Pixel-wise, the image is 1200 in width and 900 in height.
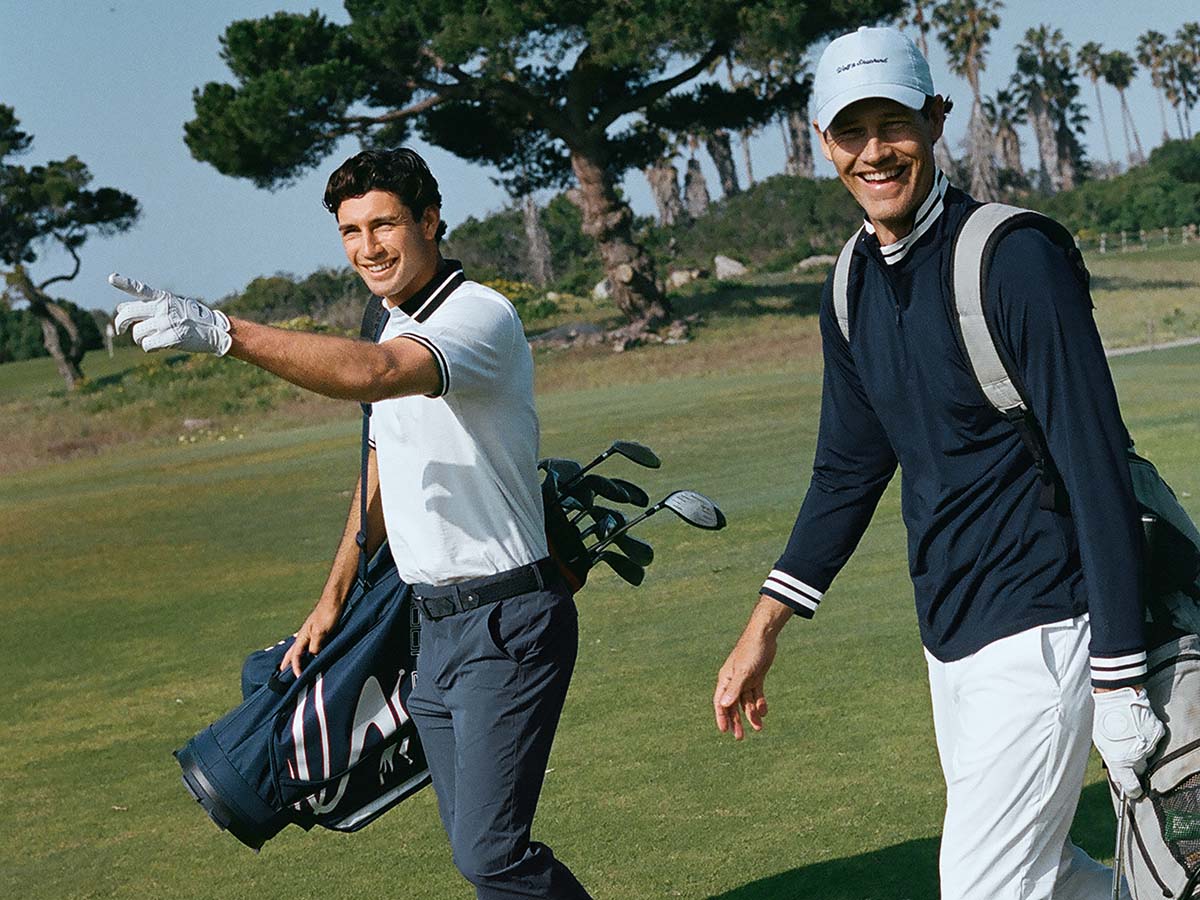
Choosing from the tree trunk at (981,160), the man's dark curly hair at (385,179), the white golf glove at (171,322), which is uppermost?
the man's dark curly hair at (385,179)

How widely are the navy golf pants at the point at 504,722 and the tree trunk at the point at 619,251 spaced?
3951cm

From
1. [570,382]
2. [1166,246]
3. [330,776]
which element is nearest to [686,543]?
[330,776]

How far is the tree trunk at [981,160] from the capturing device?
245 feet

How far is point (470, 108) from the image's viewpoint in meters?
45.0

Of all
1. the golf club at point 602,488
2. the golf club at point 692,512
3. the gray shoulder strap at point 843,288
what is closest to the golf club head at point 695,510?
the golf club at point 692,512

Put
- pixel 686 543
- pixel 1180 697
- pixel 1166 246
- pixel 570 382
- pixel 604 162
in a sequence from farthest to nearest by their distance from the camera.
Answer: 1. pixel 1166 246
2. pixel 604 162
3. pixel 570 382
4. pixel 686 543
5. pixel 1180 697

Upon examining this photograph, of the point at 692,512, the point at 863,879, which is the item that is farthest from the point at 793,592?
the point at 863,879

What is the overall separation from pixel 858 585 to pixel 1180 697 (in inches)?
290

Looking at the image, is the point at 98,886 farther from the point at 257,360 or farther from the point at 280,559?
the point at 280,559

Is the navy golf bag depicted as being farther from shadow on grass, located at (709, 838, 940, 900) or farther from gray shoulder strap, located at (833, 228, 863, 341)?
gray shoulder strap, located at (833, 228, 863, 341)

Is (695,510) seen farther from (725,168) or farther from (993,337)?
(725,168)

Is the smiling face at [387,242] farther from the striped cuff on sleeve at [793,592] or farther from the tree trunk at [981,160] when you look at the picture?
the tree trunk at [981,160]

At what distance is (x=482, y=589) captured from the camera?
4141 mm

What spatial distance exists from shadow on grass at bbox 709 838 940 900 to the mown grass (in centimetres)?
1
